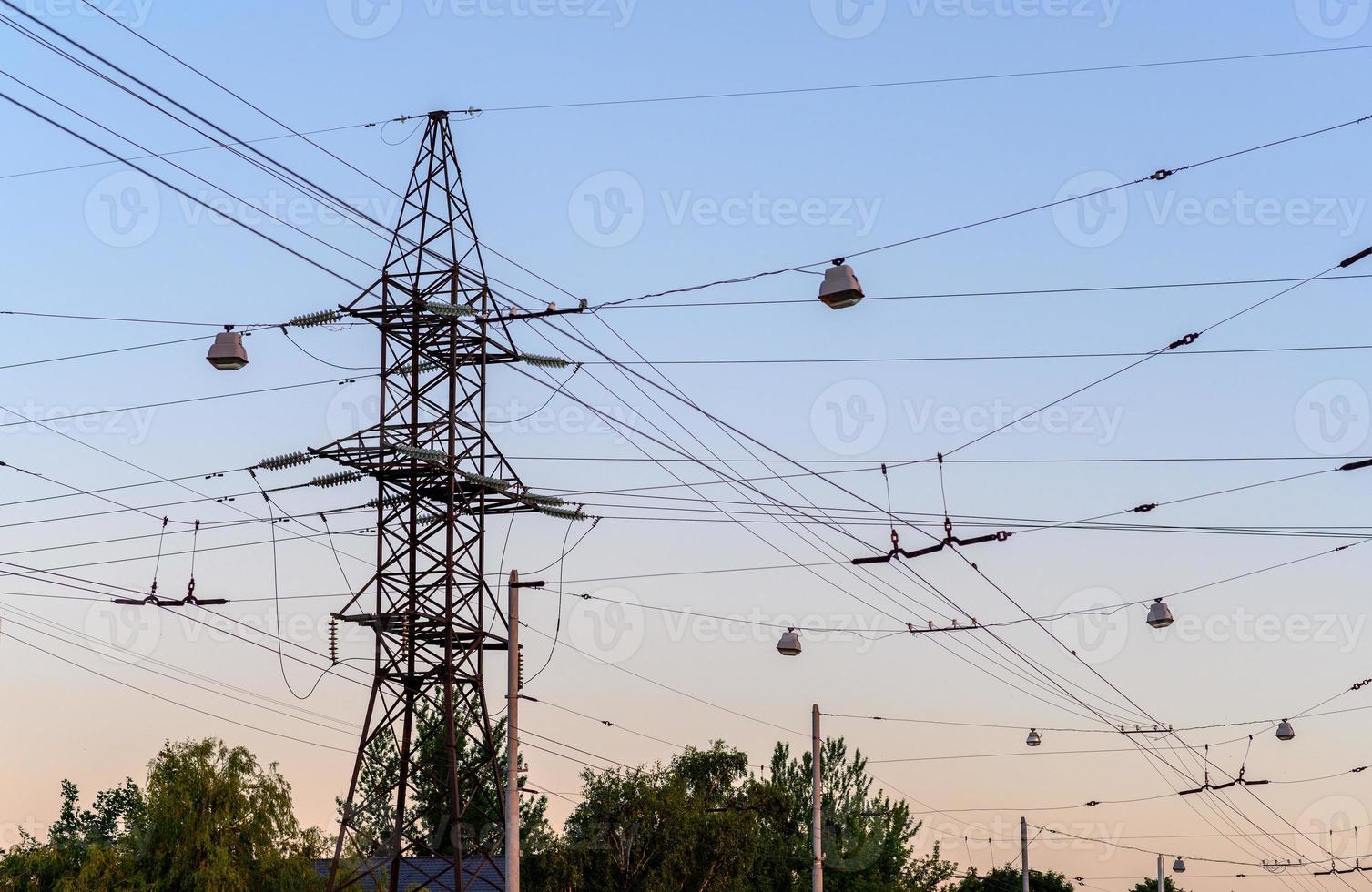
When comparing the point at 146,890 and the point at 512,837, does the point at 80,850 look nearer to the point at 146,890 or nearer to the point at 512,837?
the point at 146,890

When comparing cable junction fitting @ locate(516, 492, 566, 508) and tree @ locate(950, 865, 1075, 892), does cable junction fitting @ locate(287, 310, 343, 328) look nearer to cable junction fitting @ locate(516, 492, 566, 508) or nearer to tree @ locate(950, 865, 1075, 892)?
cable junction fitting @ locate(516, 492, 566, 508)

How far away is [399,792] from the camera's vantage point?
3359cm

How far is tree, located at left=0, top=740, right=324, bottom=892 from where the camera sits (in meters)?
44.6

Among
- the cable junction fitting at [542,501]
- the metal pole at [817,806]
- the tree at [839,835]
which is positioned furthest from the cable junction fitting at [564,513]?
the tree at [839,835]

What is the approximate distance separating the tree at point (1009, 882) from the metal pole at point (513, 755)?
81.5 meters

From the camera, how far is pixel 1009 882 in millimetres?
123625

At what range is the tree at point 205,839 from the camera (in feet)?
146

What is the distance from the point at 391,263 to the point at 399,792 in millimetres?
11426

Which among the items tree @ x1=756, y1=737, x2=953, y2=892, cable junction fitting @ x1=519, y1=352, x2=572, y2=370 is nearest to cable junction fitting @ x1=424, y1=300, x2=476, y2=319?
cable junction fitting @ x1=519, y1=352, x2=572, y2=370

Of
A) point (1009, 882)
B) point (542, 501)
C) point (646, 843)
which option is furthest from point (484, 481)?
point (1009, 882)

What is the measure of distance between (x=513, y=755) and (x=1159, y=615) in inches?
563

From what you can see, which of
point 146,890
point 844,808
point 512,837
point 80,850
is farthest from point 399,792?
point 844,808

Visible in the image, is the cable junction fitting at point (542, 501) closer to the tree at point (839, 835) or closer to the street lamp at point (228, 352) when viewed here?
the street lamp at point (228, 352)

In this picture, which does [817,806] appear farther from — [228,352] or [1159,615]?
[228,352]
